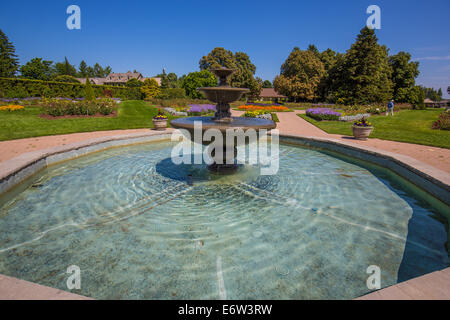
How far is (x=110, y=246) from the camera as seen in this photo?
308 cm

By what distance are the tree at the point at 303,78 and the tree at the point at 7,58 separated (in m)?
74.2

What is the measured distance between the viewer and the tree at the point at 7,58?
58.3 meters

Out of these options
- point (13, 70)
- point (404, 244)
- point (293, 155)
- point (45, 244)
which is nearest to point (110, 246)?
point (45, 244)

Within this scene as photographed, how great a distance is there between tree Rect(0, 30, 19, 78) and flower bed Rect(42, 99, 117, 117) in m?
63.5

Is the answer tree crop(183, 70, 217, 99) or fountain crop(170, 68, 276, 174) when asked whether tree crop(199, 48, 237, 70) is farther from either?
fountain crop(170, 68, 276, 174)

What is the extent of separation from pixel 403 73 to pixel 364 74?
1896cm

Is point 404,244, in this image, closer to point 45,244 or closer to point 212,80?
point 45,244

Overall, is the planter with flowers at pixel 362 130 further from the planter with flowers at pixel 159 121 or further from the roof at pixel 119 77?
the roof at pixel 119 77

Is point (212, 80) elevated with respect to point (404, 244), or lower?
elevated

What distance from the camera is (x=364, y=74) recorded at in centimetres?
3919

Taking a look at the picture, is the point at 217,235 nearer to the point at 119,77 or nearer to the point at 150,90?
the point at 150,90

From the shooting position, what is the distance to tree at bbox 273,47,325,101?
5422cm

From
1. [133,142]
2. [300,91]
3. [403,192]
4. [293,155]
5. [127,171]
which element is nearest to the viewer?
[403,192]

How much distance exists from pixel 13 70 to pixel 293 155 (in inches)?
3423
